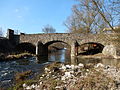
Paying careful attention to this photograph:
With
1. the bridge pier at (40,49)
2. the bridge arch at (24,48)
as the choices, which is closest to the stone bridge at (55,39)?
the bridge pier at (40,49)

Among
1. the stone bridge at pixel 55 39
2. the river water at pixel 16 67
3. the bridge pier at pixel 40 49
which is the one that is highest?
the stone bridge at pixel 55 39

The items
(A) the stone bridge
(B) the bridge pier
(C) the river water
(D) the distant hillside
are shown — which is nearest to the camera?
(C) the river water

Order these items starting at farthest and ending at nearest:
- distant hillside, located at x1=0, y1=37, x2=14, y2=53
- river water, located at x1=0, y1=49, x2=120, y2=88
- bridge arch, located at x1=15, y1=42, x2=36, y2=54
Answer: bridge arch, located at x1=15, y1=42, x2=36, y2=54, distant hillside, located at x1=0, y1=37, x2=14, y2=53, river water, located at x1=0, y1=49, x2=120, y2=88

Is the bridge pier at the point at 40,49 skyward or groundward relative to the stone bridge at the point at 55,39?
groundward

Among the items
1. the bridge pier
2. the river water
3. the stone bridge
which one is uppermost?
the stone bridge

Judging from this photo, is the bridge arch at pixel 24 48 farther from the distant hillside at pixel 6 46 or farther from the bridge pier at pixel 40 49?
the bridge pier at pixel 40 49

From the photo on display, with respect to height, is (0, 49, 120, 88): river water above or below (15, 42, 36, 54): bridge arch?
below

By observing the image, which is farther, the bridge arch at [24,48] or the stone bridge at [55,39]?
the bridge arch at [24,48]

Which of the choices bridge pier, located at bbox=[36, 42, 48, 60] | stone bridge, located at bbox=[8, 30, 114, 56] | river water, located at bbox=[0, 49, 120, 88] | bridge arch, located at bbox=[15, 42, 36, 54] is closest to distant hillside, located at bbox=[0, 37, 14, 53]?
stone bridge, located at bbox=[8, 30, 114, 56]

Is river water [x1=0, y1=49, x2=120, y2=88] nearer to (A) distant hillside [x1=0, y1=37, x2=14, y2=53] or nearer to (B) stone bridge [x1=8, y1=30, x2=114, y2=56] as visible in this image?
(B) stone bridge [x1=8, y1=30, x2=114, y2=56]

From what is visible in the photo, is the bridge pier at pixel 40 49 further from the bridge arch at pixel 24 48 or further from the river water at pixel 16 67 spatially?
the river water at pixel 16 67

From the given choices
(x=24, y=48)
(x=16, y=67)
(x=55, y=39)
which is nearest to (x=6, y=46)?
(x=24, y=48)

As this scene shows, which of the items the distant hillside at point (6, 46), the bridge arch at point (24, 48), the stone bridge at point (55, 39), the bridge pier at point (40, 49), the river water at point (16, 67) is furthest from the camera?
the bridge arch at point (24, 48)

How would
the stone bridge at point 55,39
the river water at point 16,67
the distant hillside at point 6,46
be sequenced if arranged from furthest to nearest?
the stone bridge at point 55,39 → the distant hillside at point 6,46 → the river water at point 16,67
